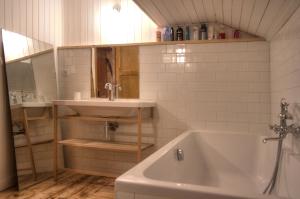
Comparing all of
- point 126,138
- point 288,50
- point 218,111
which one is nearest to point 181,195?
point 288,50

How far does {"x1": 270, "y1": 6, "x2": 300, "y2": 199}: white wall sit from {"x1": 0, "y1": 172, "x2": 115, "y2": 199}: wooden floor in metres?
1.60

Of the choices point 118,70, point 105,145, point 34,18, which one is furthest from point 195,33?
point 34,18

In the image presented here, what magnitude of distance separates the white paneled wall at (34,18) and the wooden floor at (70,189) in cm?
172

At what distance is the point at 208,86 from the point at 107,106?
1.16 meters

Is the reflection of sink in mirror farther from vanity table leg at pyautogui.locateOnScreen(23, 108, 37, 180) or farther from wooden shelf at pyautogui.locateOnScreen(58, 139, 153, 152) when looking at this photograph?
wooden shelf at pyautogui.locateOnScreen(58, 139, 153, 152)

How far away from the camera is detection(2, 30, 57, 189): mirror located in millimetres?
2764

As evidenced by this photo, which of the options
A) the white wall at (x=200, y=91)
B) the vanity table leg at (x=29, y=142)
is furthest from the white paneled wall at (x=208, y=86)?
the vanity table leg at (x=29, y=142)

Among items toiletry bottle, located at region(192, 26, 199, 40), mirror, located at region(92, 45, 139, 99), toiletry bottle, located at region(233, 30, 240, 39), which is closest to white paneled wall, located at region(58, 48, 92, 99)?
mirror, located at region(92, 45, 139, 99)

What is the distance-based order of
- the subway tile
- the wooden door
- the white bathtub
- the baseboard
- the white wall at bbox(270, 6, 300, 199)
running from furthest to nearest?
the wooden door, the subway tile, the baseboard, the white bathtub, the white wall at bbox(270, 6, 300, 199)

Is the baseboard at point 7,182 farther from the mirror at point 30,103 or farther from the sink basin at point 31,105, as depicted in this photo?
the sink basin at point 31,105

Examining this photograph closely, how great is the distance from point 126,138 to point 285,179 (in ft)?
6.12

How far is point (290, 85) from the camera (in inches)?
78.7

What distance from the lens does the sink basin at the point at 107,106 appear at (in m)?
2.77

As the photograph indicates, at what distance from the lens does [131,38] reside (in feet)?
10.9
